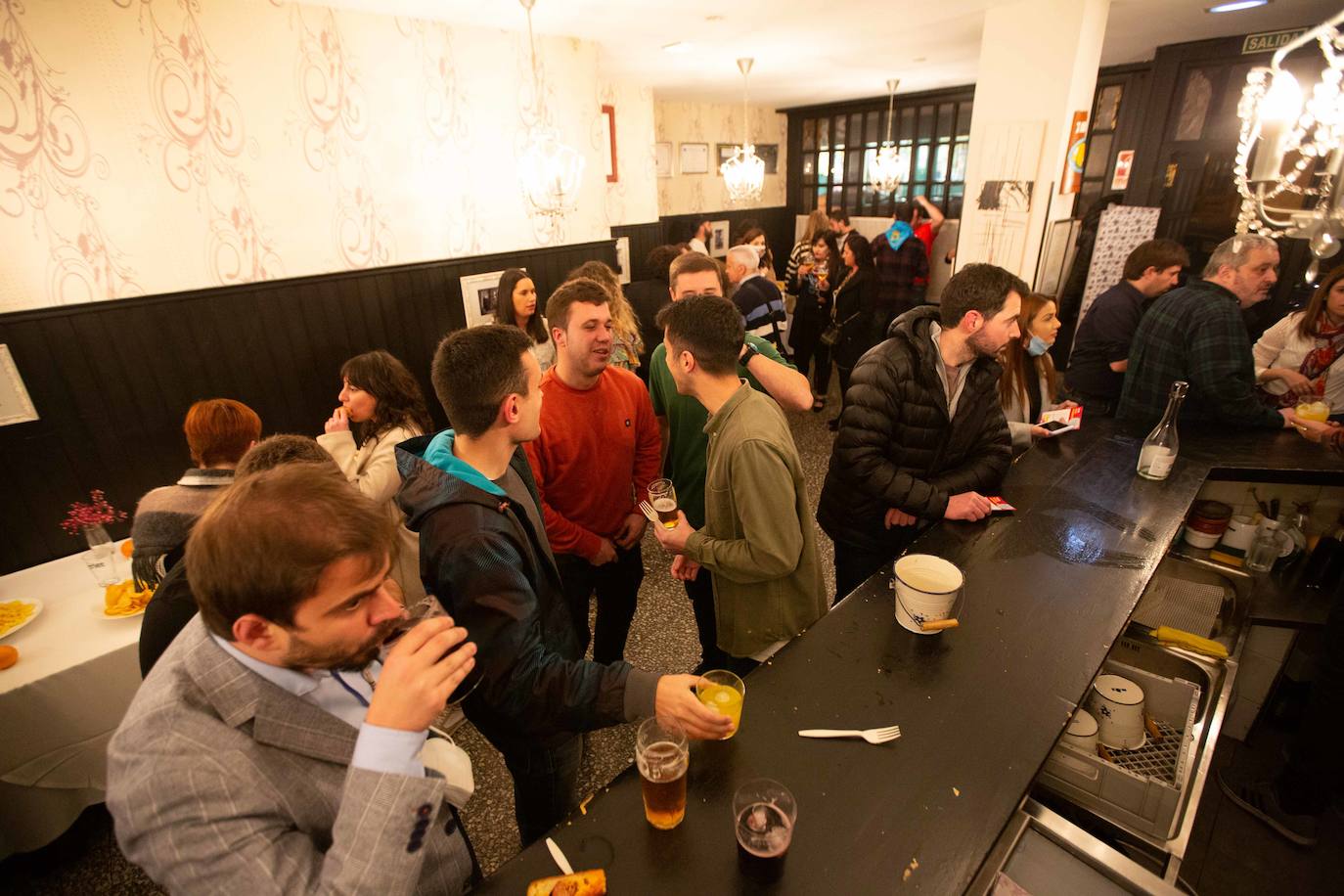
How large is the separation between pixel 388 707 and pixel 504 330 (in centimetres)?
94

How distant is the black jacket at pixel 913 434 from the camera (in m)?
2.04

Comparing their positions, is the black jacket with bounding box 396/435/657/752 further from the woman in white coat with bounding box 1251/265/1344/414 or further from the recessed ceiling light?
the recessed ceiling light

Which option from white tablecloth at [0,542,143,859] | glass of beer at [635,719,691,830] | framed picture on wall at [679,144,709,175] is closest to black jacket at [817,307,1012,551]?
glass of beer at [635,719,691,830]

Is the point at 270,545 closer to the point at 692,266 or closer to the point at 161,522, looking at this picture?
the point at 161,522

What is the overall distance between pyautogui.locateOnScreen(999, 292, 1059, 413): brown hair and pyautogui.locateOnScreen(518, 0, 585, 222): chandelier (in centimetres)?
294

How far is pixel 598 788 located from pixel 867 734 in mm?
1086

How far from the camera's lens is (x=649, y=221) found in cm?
809

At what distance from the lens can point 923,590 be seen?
139 cm

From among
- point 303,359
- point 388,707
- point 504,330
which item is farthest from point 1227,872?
point 303,359

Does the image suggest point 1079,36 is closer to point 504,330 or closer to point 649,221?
point 504,330

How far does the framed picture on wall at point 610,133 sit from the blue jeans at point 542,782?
22.7 feet

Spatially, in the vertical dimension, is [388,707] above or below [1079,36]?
below

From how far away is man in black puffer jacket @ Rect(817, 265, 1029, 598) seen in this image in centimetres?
199

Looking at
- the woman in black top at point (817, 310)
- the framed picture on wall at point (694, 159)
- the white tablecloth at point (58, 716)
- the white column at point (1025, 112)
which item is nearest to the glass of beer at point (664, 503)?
the white tablecloth at point (58, 716)
